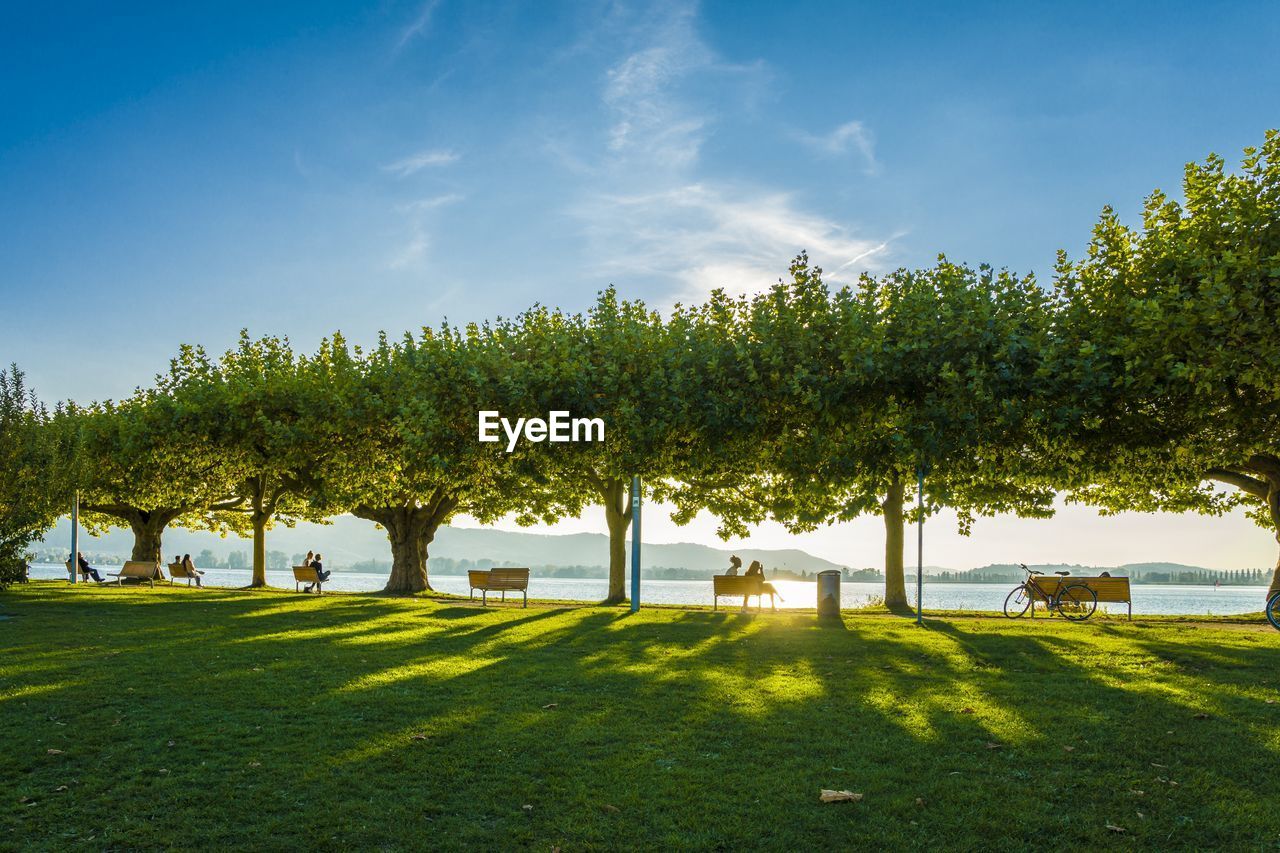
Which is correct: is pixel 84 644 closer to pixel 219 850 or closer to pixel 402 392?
pixel 219 850

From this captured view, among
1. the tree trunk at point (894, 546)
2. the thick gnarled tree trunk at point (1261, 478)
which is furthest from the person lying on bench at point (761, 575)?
the thick gnarled tree trunk at point (1261, 478)

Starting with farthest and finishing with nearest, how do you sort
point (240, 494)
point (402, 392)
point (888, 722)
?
point (240, 494) < point (402, 392) < point (888, 722)

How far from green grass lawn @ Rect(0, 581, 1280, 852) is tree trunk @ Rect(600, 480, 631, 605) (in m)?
15.2

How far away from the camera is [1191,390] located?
1984 centimetres

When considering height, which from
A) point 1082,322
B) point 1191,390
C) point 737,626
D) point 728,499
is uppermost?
point 1082,322

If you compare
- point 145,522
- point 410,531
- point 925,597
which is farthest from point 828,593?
point 925,597

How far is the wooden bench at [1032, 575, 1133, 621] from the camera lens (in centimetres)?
2273

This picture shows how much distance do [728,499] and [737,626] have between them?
14.2 metres

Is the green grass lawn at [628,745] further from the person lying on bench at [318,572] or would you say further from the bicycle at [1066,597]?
the person lying on bench at [318,572]

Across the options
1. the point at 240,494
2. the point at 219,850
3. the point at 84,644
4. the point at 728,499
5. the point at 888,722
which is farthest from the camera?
the point at 240,494

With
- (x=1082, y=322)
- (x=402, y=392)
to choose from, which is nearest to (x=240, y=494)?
(x=402, y=392)

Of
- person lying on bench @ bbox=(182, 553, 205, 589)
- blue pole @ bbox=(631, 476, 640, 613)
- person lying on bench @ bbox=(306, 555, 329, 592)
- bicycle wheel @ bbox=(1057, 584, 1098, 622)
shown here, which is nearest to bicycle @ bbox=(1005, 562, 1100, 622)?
bicycle wheel @ bbox=(1057, 584, 1098, 622)

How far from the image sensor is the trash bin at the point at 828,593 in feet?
72.9

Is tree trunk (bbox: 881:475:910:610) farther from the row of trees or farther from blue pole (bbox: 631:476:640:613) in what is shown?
blue pole (bbox: 631:476:640:613)
